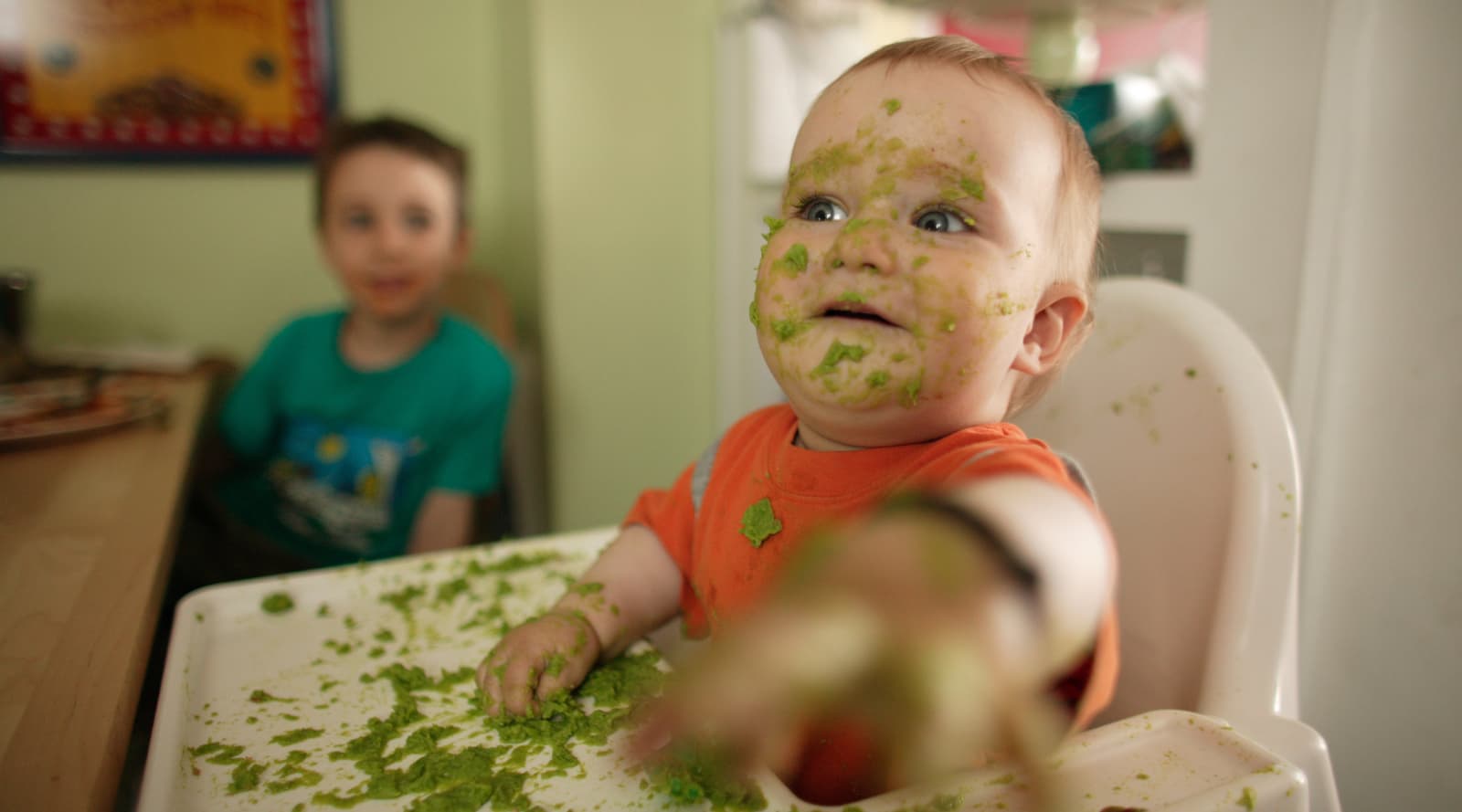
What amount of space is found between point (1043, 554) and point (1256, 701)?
359 millimetres

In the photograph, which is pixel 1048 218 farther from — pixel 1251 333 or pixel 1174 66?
pixel 1174 66

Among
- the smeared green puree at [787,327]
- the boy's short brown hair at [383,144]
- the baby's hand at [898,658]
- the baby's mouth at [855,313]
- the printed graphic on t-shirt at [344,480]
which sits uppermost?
the boy's short brown hair at [383,144]

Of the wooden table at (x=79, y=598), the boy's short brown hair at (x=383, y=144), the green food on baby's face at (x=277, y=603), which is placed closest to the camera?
the wooden table at (x=79, y=598)

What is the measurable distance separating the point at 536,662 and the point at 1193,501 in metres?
0.52

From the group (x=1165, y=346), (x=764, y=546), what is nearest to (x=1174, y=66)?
(x=1165, y=346)

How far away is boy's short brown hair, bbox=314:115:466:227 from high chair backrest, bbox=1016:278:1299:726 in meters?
1.20

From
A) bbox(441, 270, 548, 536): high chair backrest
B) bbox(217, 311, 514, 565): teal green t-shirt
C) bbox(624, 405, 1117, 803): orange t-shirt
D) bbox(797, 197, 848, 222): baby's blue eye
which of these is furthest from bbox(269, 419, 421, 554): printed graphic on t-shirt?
bbox(797, 197, 848, 222): baby's blue eye

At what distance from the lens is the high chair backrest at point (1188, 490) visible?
2.19ft

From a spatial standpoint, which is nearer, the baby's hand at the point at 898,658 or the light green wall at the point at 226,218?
the baby's hand at the point at 898,658

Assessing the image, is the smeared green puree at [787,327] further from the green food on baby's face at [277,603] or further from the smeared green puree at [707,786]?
the green food on baby's face at [277,603]

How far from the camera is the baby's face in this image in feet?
1.81

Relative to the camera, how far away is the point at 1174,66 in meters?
1.19

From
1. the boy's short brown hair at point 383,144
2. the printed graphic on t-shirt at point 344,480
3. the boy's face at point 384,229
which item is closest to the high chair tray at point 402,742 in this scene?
the printed graphic on t-shirt at point 344,480

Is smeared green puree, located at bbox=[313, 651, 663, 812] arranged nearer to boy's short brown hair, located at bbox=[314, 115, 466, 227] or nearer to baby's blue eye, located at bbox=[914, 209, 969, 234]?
baby's blue eye, located at bbox=[914, 209, 969, 234]
